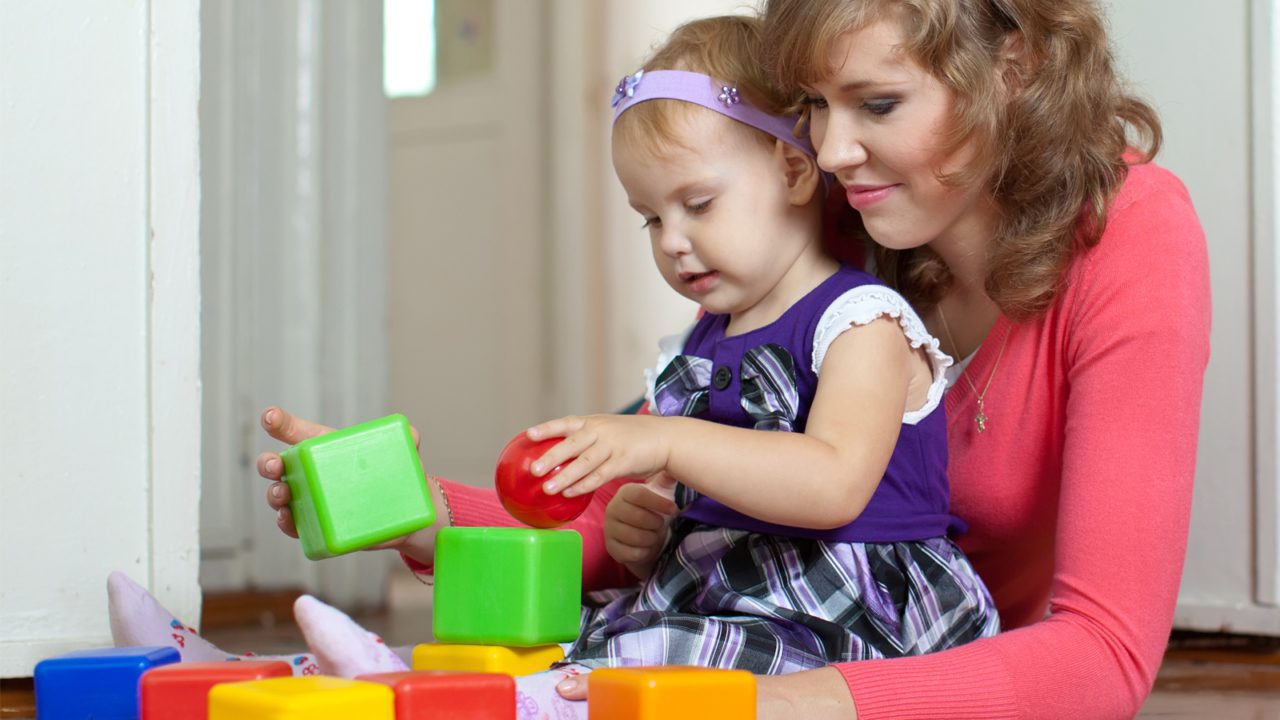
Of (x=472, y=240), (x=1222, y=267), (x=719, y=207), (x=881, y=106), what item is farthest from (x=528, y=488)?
(x=472, y=240)

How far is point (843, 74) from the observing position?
47.1 inches

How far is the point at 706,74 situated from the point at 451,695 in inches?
27.6

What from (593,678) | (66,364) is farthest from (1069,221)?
(66,364)

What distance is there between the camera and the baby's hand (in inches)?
38.6

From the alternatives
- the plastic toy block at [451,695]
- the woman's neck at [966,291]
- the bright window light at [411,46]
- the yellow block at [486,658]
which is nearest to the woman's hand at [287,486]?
the yellow block at [486,658]

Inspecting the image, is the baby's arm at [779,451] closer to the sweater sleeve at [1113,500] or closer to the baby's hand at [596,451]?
the baby's hand at [596,451]

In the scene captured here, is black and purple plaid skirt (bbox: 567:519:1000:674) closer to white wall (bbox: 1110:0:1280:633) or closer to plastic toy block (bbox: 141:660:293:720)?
plastic toy block (bbox: 141:660:293:720)

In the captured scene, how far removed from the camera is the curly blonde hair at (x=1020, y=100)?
1177mm

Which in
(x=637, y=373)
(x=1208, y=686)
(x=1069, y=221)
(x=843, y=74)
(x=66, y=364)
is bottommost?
→ (x=1208, y=686)

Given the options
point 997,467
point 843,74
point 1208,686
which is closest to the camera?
point 843,74

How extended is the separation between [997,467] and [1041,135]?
Result: 34 centimetres

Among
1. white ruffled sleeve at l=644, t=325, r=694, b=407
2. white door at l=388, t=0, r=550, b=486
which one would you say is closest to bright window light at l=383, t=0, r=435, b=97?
white door at l=388, t=0, r=550, b=486

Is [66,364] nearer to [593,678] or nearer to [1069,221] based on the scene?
[593,678]

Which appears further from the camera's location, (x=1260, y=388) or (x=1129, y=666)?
(x=1260, y=388)
